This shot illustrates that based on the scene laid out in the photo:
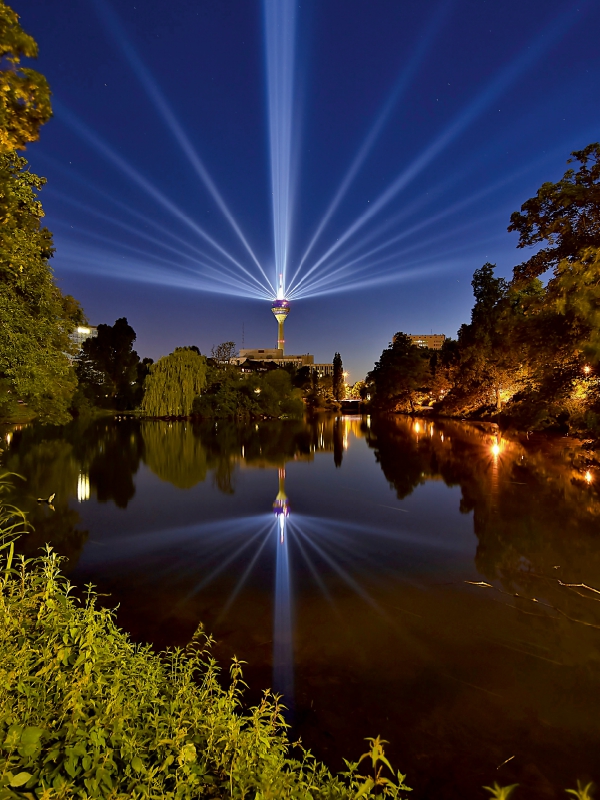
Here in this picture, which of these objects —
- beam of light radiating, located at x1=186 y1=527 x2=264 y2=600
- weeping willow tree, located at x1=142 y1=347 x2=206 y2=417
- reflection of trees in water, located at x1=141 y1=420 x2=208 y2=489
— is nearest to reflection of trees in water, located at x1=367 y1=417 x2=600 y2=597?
beam of light radiating, located at x1=186 y1=527 x2=264 y2=600

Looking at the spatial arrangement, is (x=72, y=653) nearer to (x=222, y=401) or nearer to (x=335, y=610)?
(x=335, y=610)

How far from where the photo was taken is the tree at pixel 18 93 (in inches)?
157

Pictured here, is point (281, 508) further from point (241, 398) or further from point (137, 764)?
point (241, 398)

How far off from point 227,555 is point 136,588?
233cm

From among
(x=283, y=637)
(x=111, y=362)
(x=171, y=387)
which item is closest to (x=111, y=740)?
(x=283, y=637)

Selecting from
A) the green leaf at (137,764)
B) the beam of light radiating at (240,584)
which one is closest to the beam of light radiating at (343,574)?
the beam of light radiating at (240,584)

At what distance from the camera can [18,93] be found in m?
4.20

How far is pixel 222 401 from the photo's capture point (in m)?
50.6

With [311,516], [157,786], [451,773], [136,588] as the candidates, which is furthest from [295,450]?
[157,786]

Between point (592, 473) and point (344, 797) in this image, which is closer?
point (344, 797)

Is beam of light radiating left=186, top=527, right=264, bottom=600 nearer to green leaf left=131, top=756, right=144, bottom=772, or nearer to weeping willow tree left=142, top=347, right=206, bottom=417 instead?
green leaf left=131, top=756, right=144, bottom=772

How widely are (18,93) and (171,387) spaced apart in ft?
155

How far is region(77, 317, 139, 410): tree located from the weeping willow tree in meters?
23.2

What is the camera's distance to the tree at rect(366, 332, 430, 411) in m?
62.1
